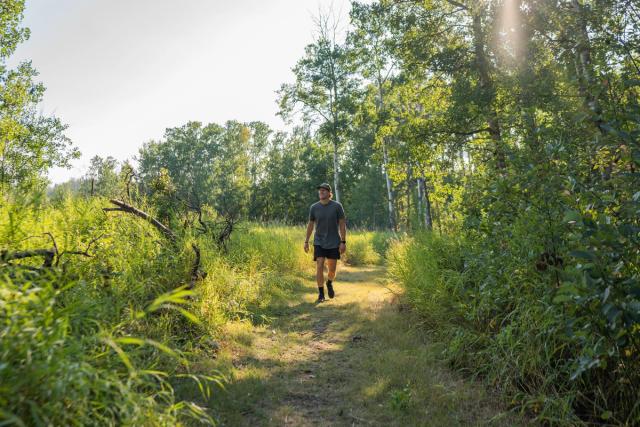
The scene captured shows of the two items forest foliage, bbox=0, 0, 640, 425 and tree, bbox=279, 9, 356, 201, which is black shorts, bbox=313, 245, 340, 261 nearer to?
forest foliage, bbox=0, 0, 640, 425

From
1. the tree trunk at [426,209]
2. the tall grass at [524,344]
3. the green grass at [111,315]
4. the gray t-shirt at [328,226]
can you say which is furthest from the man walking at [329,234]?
the tall grass at [524,344]

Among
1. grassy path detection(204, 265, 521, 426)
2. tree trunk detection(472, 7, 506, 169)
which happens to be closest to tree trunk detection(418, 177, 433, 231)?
tree trunk detection(472, 7, 506, 169)

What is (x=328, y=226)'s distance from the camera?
733 centimetres

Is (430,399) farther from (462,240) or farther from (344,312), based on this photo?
(344,312)

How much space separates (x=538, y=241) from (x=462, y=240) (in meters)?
1.91

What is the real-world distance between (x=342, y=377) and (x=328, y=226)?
13.0 feet

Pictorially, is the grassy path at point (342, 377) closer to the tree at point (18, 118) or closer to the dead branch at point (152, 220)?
the dead branch at point (152, 220)

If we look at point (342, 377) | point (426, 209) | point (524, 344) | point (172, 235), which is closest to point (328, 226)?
point (172, 235)

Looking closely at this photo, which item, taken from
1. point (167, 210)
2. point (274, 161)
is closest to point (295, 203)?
point (274, 161)

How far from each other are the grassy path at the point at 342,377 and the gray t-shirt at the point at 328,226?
6.05 feet

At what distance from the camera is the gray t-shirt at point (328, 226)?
23.9 feet

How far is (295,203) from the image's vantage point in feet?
150

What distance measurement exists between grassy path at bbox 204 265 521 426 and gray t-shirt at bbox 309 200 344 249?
1.84m

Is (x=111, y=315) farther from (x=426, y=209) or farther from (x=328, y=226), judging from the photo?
(x=426, y=209)
